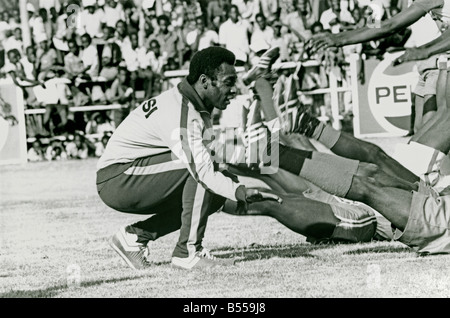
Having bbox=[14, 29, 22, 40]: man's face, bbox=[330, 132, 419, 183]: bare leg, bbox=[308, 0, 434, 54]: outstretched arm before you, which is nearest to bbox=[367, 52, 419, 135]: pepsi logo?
bbox=[14, 29, 22, 40]: man's face

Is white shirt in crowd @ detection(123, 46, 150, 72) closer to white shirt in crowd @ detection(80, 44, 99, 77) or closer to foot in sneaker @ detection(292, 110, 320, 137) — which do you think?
white shirt in crowd @ detection(80, 44, 99, 77)

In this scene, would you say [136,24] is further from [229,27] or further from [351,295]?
[351,295]

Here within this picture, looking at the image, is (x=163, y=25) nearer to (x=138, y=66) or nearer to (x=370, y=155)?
(x=138, y=66)

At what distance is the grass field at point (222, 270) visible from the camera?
4109mm

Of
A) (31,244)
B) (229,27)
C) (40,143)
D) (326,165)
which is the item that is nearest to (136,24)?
(229,27)

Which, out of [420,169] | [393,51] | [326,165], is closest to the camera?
[326,165]

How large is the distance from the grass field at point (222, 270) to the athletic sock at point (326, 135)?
26.3 inches

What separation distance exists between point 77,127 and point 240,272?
8.07 meters

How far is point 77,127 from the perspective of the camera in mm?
12266

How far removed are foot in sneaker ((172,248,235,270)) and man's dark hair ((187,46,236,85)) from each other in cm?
91

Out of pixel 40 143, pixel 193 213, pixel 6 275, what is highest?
pixel 193 213

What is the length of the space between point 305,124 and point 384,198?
176cm

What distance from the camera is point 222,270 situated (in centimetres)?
459

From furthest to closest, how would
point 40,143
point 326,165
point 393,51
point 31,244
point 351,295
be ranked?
point 40,143 < point 393,51 < point 31,244 < point 326,165 < point 351,295
